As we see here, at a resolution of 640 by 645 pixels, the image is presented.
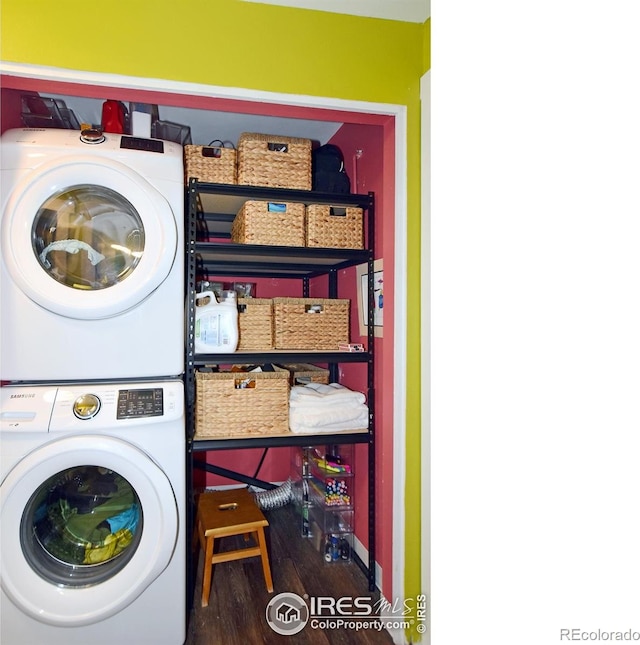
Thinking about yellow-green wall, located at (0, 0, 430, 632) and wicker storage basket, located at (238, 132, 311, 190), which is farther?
wicker storage basket, located at (238, 132, 311, 190)

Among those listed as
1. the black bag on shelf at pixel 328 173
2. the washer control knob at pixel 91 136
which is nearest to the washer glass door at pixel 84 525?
the washer control knob at pixel 91 136

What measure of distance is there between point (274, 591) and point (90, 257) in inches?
67.5

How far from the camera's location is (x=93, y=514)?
5.26 feet

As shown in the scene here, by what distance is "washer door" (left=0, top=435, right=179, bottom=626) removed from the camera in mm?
1395

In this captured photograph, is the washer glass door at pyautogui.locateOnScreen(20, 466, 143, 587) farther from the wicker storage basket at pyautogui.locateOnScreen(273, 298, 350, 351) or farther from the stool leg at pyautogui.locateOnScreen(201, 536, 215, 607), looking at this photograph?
the wicker storage basket at pyautogui.locateOnScreen(273, 298, 350, 351)

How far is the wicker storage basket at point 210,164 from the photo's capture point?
6.08ft

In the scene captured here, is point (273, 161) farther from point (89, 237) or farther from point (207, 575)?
point (207, 575)

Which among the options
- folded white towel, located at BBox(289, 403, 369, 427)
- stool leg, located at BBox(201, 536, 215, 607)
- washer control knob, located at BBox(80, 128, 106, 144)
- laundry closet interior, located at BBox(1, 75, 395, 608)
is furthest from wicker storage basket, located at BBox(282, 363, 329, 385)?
washer control knob, located at BBox(80, 128, 106, 144)

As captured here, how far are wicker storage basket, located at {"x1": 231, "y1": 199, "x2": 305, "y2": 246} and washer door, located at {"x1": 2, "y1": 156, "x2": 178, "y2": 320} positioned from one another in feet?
1.23
